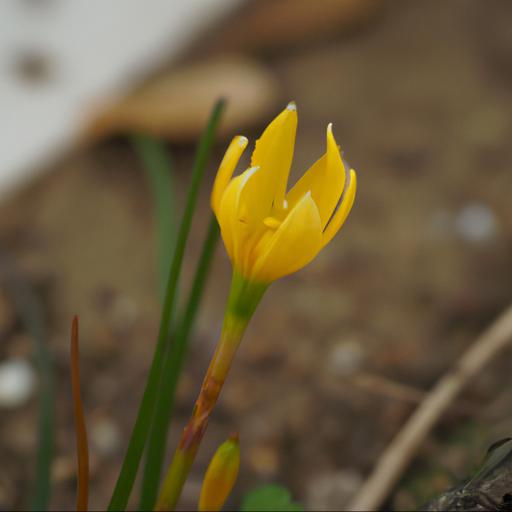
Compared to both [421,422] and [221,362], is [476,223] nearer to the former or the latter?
[421,422]

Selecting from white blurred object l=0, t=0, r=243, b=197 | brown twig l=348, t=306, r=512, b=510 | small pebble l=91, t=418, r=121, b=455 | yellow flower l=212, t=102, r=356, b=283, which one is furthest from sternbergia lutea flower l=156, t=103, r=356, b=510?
white blurred object l=0, t=0, r=243, b=197

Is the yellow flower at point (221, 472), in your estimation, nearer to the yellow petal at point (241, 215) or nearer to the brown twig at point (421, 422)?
the yellow petal at point (241, 215)

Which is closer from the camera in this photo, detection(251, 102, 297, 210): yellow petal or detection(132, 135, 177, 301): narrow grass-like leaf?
detection(251, 102, 297, 210): yellow petal

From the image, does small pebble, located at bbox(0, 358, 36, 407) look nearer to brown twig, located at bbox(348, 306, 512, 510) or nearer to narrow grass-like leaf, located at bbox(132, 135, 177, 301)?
narrow grass-like leaf, located at bbox(132, 135, 177, 301)

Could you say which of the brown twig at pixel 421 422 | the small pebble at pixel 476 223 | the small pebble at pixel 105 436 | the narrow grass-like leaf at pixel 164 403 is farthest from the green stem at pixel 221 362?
the small pebble at pixel 476 223

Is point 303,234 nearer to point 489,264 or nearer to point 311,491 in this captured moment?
point 311,491

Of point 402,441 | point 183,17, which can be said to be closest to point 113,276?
point 402,441

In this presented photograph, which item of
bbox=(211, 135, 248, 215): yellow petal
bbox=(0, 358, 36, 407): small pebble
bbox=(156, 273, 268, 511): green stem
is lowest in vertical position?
bbox=(0, 358, 36, 407): small pebble

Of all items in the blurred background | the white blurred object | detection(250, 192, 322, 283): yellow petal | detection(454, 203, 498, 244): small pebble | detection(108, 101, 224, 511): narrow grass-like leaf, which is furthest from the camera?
the white blurred object
